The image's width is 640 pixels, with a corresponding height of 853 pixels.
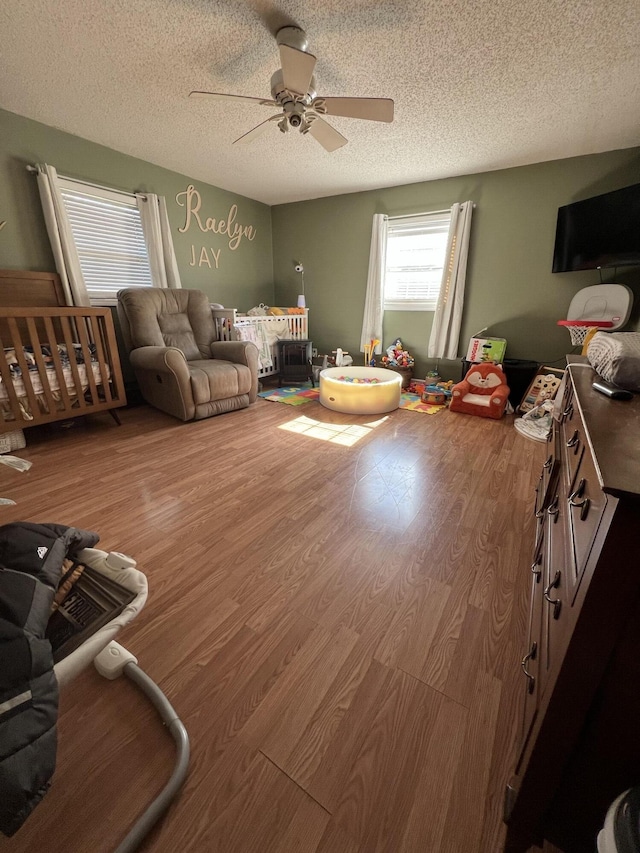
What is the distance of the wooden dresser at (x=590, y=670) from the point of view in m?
0.44

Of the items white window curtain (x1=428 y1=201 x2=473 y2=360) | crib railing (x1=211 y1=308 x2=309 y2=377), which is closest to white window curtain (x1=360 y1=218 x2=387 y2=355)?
white window curtain (x1=428 y1=201 x2=473 y2=360)

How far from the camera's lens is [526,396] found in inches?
123

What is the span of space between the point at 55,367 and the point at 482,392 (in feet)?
11.6

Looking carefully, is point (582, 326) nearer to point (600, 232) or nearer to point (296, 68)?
point (600, 232)

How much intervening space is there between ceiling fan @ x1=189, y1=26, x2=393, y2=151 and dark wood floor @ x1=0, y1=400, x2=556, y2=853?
78.3 inches

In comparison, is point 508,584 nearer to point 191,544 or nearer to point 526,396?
point 191,544

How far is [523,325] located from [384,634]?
338 cm

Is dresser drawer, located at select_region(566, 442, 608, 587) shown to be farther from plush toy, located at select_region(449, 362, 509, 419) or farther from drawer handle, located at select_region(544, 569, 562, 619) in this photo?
plush toy, located at select_region(449, 362, 509, 419)

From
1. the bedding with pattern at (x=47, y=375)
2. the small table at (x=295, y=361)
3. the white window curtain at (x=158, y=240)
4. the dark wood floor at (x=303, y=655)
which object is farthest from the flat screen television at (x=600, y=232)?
the bedding with pattern at (x=47, y=375)

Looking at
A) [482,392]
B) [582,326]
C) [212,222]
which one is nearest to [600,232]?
[582,326]

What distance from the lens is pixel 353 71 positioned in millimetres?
1855

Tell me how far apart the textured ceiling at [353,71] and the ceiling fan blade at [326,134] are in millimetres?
219

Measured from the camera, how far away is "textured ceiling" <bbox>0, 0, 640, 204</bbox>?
150 centimetres

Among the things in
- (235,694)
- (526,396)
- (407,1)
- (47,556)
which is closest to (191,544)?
(235,694)
